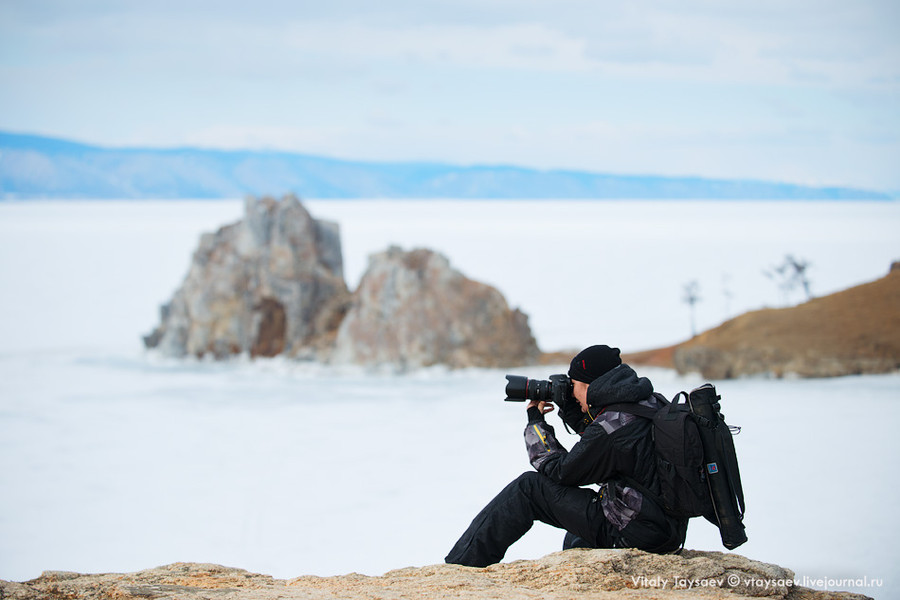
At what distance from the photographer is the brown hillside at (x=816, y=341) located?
11.4 meters

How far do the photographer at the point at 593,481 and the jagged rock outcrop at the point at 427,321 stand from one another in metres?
9.29

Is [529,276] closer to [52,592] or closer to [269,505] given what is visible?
[269,505]

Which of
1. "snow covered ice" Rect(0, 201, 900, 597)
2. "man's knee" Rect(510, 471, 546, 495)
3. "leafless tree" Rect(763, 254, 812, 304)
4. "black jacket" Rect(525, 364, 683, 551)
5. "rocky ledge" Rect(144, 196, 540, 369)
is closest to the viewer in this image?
"black jacket" Rect(525, 364, 683, 551)

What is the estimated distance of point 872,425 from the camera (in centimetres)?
820

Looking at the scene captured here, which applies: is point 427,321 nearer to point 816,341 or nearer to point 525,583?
point 816,341

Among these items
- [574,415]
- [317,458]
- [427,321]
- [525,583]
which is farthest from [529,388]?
[427,321]

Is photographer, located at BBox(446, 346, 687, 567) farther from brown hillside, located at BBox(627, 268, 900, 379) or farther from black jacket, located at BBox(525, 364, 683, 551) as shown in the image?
brown hillside, located at BBox(627, 268, 900, 379)

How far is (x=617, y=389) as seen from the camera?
301 cm

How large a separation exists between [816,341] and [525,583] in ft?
32.6

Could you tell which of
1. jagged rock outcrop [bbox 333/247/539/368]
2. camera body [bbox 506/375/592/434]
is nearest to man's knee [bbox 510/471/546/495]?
camera body [bbox 506/375/592/434]

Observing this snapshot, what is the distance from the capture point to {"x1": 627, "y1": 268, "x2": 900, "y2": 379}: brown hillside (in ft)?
37.2

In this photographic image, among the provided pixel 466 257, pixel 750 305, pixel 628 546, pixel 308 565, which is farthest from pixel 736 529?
pixel 466 257

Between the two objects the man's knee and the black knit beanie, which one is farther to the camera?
the man's knee

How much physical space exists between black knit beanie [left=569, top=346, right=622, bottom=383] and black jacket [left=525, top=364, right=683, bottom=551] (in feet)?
0.18
